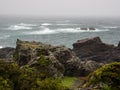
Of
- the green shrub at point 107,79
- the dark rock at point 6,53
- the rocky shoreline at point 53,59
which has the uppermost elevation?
the green shrub at point 107,79

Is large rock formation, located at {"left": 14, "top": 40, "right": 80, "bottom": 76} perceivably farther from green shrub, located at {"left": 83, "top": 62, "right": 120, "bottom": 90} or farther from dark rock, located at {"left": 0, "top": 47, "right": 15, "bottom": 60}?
dark rock, located at {"left": 0, "top": 47, "right": 15, "bottom": 60}

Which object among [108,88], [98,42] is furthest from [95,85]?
[98,42]

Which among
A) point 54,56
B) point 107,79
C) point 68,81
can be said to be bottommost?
point 68,81

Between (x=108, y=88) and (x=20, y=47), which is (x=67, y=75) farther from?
(x=108, y=88)

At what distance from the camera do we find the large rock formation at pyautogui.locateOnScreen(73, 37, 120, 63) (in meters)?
56.2

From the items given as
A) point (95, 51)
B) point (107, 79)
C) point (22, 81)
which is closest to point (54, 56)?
point (22, 81)

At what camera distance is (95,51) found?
59.0 meters

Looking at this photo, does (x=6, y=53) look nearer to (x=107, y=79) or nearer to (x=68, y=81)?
(x=68, y=81)

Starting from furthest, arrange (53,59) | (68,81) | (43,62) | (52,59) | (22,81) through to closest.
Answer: (68,81), (53,59), (52,59), (43,62), (22,81)

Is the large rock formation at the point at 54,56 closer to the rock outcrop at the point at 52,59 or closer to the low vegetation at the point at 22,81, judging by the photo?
the rock outcrop at the point at 52,59

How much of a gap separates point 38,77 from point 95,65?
19771 millimetres

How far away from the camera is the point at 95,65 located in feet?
143

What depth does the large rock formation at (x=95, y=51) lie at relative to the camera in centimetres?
5620

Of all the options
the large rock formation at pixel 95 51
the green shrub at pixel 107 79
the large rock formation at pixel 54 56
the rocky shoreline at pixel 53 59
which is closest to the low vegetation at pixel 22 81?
the green shrub at pixel 107 79
